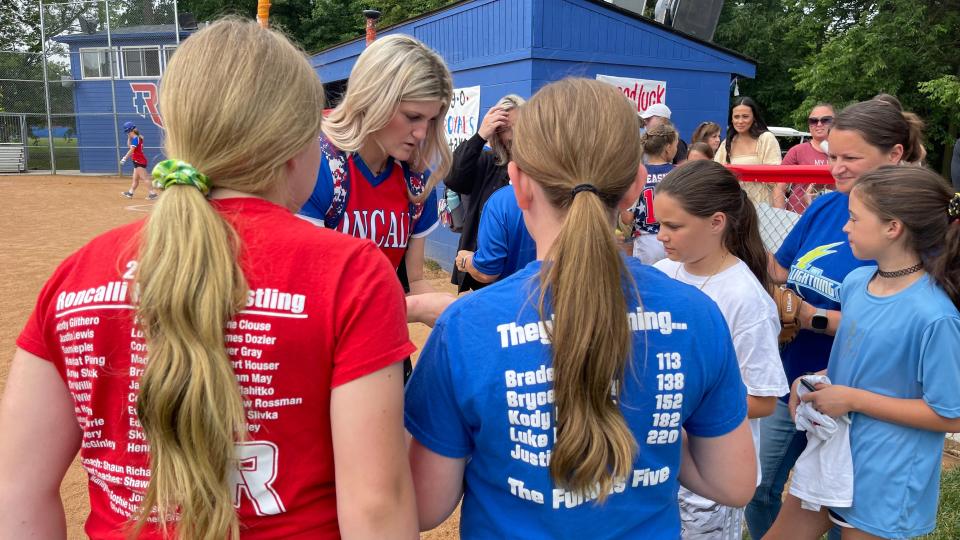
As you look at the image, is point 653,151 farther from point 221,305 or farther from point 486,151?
point 221,305

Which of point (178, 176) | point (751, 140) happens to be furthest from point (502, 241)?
point (751, 140)

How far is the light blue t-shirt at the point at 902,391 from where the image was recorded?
2148mm

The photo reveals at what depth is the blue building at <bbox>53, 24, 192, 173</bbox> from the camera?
90.0 feet

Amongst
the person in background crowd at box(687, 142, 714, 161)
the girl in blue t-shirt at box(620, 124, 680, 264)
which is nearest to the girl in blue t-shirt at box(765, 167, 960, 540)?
the girl in blue t-shirt at box(620, 124, 680, 264)

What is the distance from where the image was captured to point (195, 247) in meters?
1.13

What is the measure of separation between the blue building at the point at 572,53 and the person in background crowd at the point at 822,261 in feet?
18.1

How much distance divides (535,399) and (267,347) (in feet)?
1.65

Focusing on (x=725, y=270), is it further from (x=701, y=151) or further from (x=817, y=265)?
(x=701, y=151)

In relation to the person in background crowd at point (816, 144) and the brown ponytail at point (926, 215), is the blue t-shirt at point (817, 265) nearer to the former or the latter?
the brown ponytail at point (926, 215)

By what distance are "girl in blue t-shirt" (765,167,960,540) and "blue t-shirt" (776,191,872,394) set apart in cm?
36

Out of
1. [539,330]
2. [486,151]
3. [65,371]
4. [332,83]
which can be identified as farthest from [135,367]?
[332,83]

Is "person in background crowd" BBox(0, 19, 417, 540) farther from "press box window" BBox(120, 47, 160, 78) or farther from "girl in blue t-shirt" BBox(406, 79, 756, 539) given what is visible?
"press box window" BBox(120, 47, 160, 78)

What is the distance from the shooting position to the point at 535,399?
131cm

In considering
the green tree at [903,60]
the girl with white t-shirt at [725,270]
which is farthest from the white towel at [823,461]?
the green tree at [903,60]
